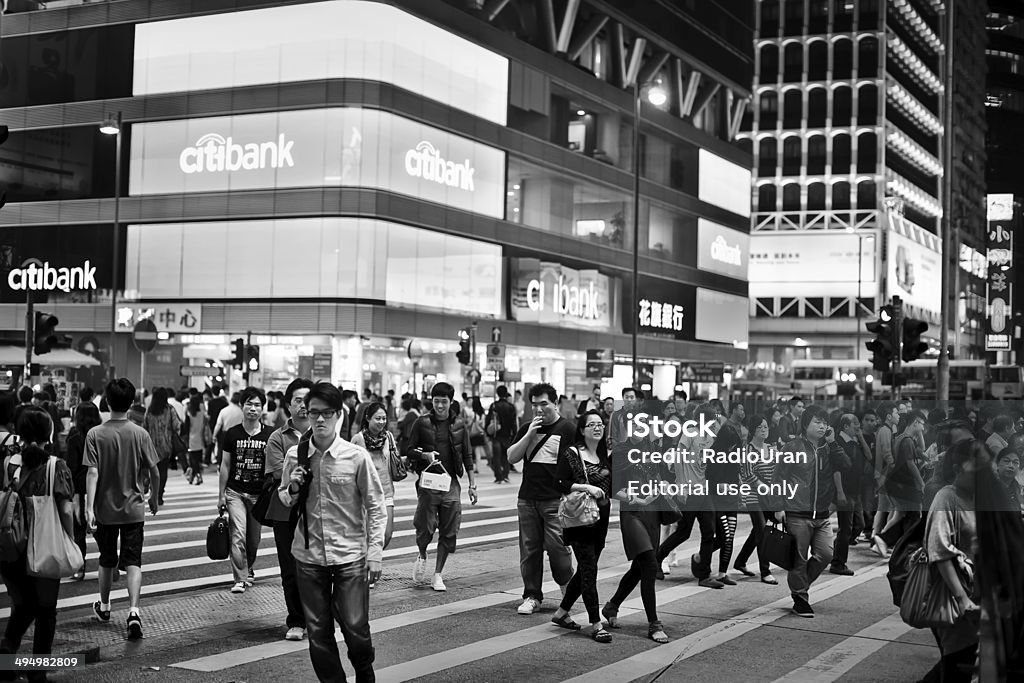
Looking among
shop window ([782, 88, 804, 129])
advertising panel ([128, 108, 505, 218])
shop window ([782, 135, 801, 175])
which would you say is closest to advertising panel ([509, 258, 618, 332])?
advertising panel ([128, 108, 505, 218])

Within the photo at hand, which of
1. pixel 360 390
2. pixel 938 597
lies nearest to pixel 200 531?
pixel 938 597

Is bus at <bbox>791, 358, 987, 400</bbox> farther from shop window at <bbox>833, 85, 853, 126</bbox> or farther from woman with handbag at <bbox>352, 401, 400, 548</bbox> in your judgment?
woman with handbag at <bbox>352, 401, 400, 548</bbox>

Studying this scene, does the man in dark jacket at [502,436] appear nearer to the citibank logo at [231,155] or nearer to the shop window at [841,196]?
the citibank logo at [231,155]

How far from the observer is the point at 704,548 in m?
12.5

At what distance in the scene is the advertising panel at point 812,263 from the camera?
93.5 metres

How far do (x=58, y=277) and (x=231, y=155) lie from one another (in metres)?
8.54

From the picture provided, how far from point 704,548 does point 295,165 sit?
3004 centimetres

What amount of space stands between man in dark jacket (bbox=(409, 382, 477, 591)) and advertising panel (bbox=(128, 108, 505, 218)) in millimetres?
28417

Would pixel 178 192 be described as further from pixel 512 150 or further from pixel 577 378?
pixel 577 378

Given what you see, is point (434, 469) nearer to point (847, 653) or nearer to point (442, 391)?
point (442, 391)

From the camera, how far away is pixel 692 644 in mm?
9469

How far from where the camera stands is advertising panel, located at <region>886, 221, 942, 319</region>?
9425 cm

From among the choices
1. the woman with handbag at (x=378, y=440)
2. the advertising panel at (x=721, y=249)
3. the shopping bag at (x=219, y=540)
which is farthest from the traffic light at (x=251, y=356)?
the advertising panel at (x=721, y=249)

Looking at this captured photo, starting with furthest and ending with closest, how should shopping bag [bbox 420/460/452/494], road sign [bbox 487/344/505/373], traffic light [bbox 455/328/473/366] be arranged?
1. traffic light [bbox 455/328/473/366]
2. road sign [bbox 487/344/505/373]
3. shopping bag [bbox 420/460/452/494]
